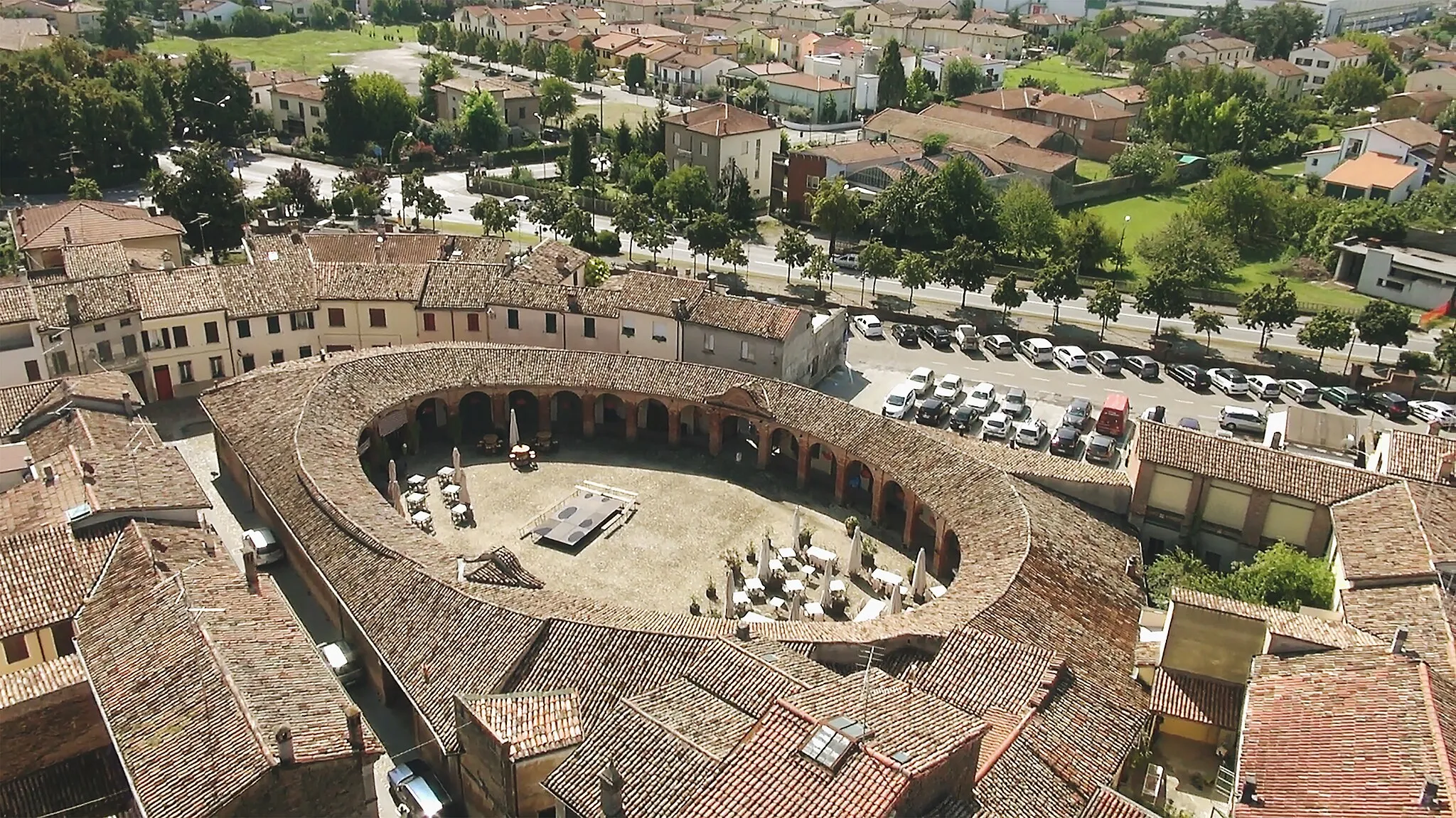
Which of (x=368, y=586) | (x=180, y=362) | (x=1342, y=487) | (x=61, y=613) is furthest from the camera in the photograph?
(x=180, y=362)

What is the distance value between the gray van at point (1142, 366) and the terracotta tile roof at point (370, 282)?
43.1 metres

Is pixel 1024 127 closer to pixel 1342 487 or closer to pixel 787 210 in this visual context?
pixel 787 210

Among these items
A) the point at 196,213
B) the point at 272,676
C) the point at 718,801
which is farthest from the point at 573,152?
the point at 718,801

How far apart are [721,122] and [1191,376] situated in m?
51.4

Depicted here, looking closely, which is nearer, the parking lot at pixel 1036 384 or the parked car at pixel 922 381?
the parking lot at pixel 1036 384

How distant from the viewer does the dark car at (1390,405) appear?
200ft

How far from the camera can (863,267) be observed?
3041 inches

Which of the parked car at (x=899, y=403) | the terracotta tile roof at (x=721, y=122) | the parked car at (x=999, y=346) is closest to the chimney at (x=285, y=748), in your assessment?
the parked car at (x=899, y=403)

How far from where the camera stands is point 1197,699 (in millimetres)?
34938

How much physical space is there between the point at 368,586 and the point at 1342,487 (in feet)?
120

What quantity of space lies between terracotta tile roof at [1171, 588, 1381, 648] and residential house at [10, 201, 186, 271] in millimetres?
60874

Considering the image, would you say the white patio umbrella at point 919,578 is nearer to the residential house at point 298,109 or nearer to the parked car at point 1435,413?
the parked car at point 1435,413

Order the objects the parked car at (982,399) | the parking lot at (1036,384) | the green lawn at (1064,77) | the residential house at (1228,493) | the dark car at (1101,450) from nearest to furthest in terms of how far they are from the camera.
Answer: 1. the residential house at (1228,493)
2. the dark car at (1101,450)
3. the parked car at (982,399)
4. the parking lot at (1036,384)
5. the green lawn at (1064,77)

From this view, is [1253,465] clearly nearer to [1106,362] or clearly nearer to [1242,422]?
[1242,422]
